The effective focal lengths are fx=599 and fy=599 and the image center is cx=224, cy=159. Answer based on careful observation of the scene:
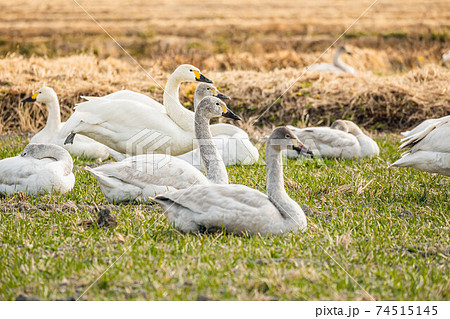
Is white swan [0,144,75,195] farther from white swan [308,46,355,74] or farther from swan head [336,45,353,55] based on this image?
swan head [336,45,353,55]

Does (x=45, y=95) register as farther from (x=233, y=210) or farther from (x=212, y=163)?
(x=233, y=210)

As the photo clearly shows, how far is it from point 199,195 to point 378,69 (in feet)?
49.2

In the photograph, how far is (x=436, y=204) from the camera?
5547 mm

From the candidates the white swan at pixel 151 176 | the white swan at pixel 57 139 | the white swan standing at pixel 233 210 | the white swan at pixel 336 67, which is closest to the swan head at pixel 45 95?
the white swan at pixel 57 139

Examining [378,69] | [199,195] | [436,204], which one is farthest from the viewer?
[378,69]

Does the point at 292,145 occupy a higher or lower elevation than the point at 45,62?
higher

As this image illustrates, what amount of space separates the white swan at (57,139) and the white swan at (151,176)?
271cm

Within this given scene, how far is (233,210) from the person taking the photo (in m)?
4.33

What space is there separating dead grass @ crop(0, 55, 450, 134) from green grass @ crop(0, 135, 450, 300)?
506cm

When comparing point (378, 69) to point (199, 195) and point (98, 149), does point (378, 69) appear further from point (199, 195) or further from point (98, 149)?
point (199, 195)

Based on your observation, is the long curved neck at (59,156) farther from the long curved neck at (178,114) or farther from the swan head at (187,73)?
the swan head at (187,73)

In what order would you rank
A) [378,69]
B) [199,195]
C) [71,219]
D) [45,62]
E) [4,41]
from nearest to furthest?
[199,195] < [71,219] < [45,62] < [378,69] < [4,41]

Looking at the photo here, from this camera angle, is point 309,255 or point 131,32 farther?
point 131,32
